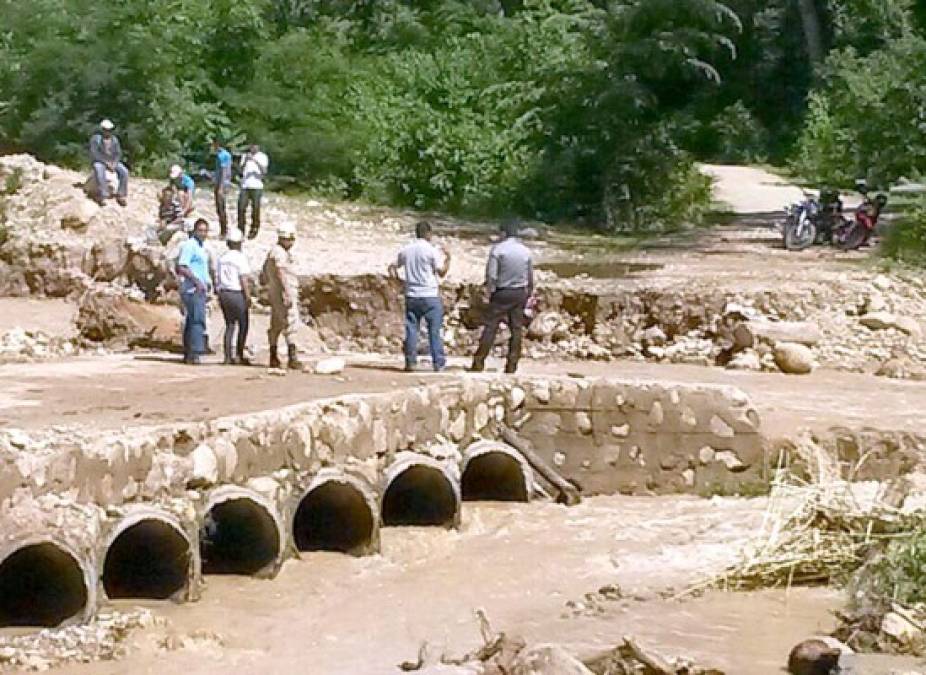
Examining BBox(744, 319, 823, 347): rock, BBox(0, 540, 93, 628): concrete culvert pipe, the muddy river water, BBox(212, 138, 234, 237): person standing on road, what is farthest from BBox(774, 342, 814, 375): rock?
BBox(0, 540, 93, 628): concrete culvert pipe

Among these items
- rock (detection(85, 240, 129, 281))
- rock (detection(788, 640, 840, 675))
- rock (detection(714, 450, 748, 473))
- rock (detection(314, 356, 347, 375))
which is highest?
rock (detection(85, 240, 129, 281))

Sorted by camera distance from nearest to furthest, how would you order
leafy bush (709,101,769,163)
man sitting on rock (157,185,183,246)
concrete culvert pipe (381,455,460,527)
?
concrete culvert pipe (381,455,460,527) → man sitting on rock (157,185,183,246) → leafy bush (709,101,769,163)

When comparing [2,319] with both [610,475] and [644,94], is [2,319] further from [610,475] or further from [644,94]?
[644,94]

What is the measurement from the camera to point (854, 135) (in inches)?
1134

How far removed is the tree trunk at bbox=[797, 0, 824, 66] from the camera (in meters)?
39.9

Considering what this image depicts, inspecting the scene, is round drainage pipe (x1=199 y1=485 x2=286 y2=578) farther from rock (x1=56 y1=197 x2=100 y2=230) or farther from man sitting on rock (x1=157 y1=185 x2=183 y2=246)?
rock (x1=56 y1=197 x2=100 y2=230)

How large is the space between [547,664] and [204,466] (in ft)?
11.8

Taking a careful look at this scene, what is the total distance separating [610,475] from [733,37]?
24304 millimetres

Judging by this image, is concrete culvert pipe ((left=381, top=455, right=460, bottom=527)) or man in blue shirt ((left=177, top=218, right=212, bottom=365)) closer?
concrete culvert pipe ((left=381, top=455, right=460, bottom=527))

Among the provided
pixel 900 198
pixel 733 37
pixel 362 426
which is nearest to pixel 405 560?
pixel 362 426

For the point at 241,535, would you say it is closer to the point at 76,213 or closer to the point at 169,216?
the point at 169,216

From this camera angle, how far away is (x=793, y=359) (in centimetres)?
1931

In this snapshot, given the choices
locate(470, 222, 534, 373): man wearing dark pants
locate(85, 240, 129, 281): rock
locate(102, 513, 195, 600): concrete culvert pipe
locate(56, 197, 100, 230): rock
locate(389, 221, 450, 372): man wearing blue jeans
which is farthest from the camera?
locate(56, 197, 100, 230): rock

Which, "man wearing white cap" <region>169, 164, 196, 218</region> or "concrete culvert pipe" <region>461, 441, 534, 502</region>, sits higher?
"man wearing white cap" <region>169, 164, 196, 218</region>
